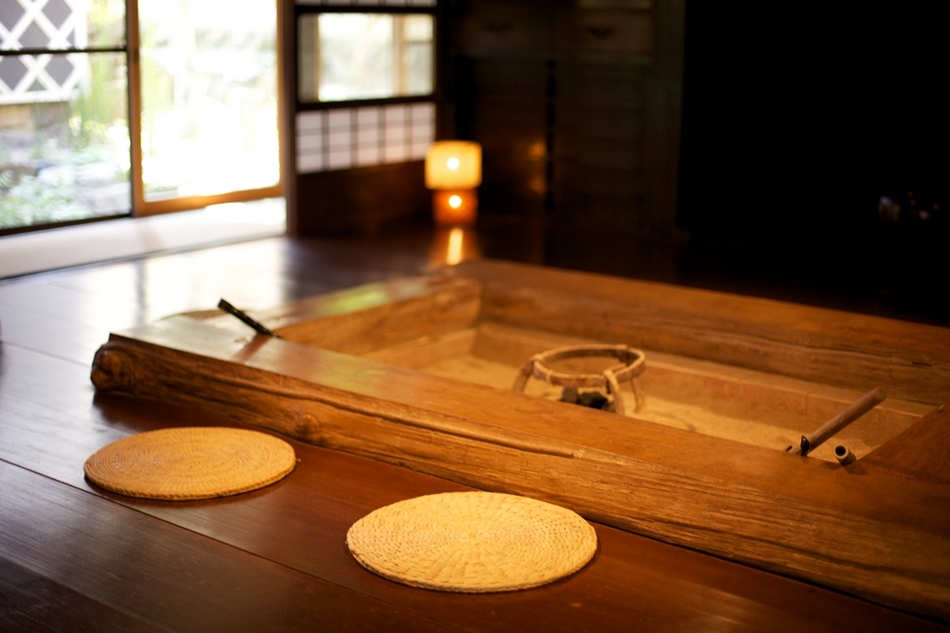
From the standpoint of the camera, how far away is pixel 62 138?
5.72 metres

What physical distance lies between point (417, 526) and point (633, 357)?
123 cm

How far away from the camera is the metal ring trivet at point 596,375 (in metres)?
2.95

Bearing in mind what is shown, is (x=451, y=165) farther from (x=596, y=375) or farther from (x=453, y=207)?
(x=596, y=375)

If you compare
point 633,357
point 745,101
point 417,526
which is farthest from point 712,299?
point 745,101

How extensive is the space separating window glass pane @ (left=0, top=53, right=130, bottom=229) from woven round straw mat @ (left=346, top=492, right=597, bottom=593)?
3.99m

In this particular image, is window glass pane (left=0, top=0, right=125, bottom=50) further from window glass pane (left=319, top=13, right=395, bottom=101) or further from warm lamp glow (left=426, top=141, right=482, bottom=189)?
warm lamp glow (left=426, top=141, right=482, bottom=189)

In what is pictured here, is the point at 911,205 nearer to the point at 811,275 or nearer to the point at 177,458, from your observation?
the point at 811,275

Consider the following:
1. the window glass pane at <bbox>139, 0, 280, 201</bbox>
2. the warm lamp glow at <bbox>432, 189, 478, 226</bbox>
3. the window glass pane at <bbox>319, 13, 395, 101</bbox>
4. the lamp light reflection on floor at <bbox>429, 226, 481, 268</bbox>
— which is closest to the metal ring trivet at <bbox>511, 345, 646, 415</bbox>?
the lamp light reflection on floor at <bbox>429, 226, 481, 268</bbox>

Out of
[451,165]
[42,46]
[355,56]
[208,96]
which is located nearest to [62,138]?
[42,46]

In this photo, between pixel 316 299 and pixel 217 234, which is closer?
pixel 316 299

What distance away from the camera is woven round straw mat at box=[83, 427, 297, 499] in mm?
2328

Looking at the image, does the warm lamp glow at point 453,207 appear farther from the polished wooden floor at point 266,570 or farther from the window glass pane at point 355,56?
the polished wooden floor at point 266,570

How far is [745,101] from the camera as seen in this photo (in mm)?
5938

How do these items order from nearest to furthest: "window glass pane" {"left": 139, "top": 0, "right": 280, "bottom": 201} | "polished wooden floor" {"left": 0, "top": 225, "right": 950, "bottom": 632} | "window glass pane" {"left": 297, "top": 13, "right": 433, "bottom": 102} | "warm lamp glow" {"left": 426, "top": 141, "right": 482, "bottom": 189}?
"polished wooden floor" {"left": 0, "top": 225, "right": 950, "bottom": 632} < "window glass pane" {"left": 297, "top": 13, "right": 433, "bottom": 102} < "warm lamp glow" {"left": 426, "top": 141, "right": 482, "bottom": 189} < "window glass pane" {"left": 139, "top": 0, "right": 280, "bottom": 201}
